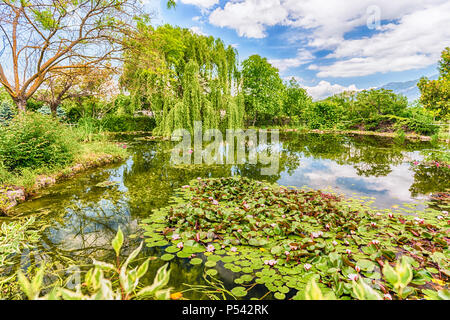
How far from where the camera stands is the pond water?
2.29 metres

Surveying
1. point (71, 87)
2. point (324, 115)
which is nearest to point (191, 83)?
point (71, 87)

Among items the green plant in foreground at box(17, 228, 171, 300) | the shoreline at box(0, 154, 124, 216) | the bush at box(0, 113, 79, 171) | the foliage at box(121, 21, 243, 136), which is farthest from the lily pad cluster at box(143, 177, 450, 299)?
the foliage at box(121, 21, 243, 136)

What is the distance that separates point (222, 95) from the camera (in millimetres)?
11453

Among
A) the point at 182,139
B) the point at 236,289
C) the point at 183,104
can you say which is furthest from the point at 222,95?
the point at 236,289

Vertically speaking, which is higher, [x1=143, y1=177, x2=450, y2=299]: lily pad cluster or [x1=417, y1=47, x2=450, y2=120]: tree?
[x1=417, y1=47, x2=450, y2=120]: tree

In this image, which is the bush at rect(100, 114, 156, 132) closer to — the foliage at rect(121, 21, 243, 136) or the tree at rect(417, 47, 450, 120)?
the foliage at rect(121, 21, 243, 136)

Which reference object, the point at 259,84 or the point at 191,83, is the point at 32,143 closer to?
the point at 191,83

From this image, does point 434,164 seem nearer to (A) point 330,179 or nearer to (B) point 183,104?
(A) point 330,179

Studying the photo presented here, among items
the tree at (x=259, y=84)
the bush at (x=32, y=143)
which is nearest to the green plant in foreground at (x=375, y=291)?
the bush at (x=32, y=143)

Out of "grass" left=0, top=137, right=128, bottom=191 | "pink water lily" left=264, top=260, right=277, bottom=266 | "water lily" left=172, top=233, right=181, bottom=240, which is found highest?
"grass" left=0, top=137, right=128, bottom=191

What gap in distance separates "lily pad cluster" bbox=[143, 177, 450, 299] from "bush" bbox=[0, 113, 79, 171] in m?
3.48

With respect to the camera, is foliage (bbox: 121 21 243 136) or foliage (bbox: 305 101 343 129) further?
foliage (bbox: 305 101 343 129)

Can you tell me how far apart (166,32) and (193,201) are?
433 inches

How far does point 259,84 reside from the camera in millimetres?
20781
